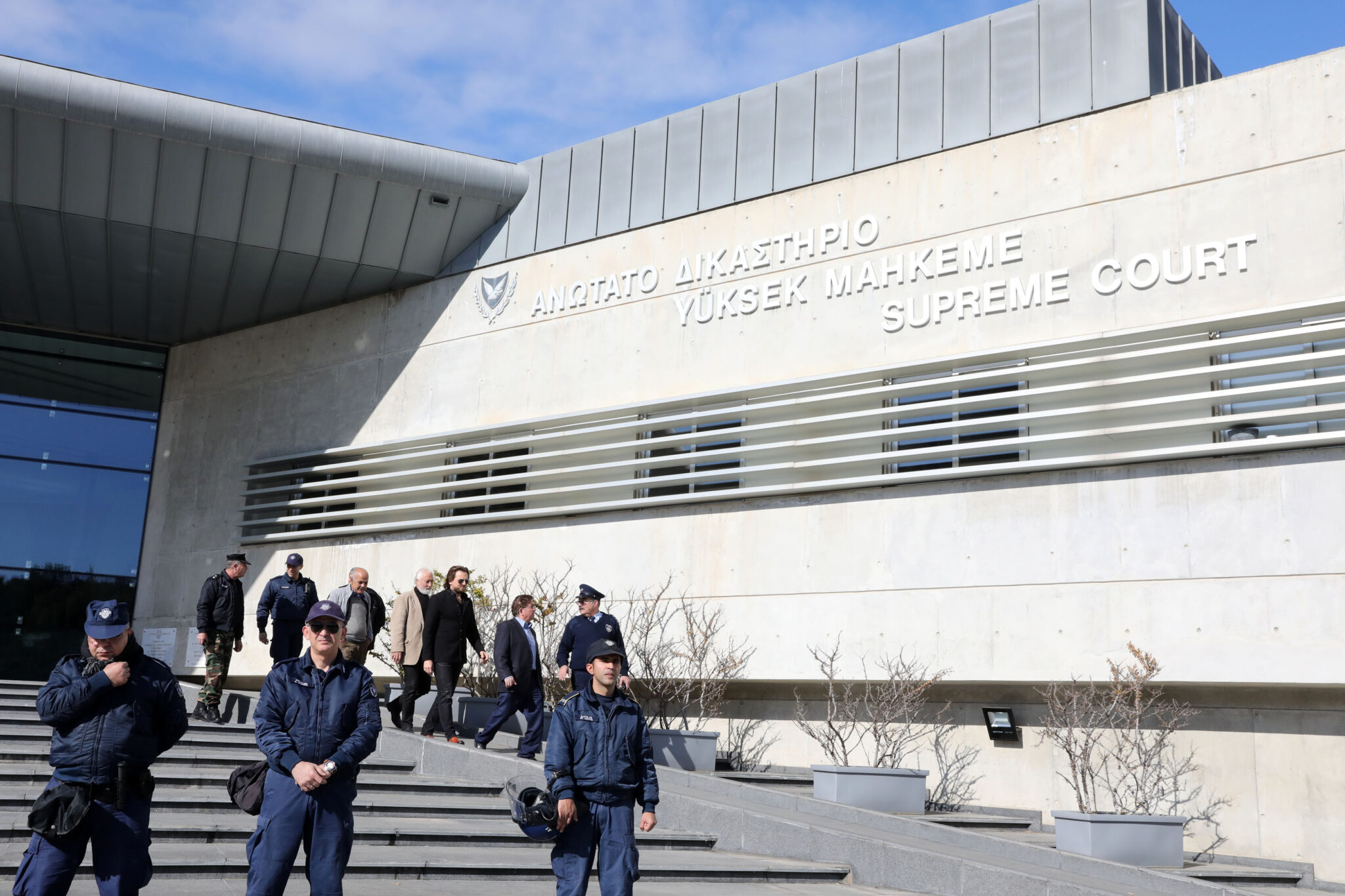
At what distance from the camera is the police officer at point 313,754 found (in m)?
5.10

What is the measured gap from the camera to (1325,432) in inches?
401

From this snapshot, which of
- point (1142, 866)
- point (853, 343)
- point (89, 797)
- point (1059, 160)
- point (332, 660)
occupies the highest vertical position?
point (1059, 160)

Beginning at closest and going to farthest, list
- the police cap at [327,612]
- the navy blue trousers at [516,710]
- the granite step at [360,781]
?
the police cap at [327,612]
the granite step at [360,781]
the navy blue trousers at [516,710]

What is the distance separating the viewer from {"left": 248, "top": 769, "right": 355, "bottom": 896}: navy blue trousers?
16.6ft

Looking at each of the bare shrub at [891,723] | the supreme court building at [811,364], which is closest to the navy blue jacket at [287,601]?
the supreme court building at [811,364]

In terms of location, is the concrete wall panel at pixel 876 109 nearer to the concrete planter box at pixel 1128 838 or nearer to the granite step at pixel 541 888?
the concrete planter box at pixel 1128 838

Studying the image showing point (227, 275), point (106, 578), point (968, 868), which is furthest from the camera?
point (106, 578)

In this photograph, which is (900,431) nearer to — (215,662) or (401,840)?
(401,840)

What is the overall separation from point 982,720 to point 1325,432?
3935mm

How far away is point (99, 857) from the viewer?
16.9 feet

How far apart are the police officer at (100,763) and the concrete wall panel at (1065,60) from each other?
404 inches

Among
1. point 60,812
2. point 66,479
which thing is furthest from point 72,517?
point 60,812

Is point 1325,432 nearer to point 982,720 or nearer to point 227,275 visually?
point 982,720

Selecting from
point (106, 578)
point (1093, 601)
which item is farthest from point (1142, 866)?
point (106, 578)
